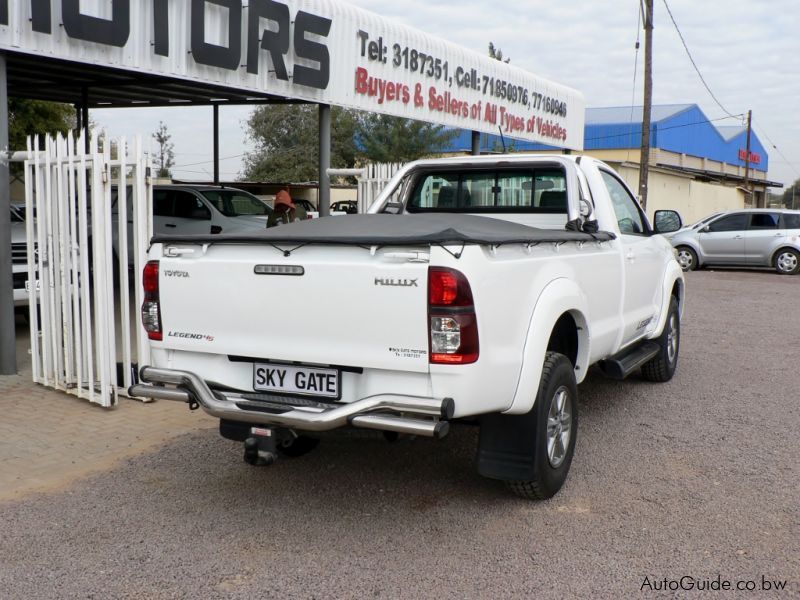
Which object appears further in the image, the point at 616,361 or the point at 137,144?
the point at 137,144

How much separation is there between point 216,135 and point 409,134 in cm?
1957

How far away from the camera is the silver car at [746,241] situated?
813 inches

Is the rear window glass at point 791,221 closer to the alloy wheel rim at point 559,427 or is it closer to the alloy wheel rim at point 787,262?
the alloy wheel rim at point 787,262

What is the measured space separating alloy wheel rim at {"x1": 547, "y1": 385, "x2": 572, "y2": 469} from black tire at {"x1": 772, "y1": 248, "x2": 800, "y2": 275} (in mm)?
18034

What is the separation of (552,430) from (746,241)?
1841cm

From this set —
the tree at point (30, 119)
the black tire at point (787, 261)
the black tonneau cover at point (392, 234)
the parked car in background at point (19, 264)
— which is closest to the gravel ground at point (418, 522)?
the black tonneau cover at point (392, 234)

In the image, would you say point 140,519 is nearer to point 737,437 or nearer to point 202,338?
point 202,338

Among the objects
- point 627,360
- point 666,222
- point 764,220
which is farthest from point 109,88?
point 764,220

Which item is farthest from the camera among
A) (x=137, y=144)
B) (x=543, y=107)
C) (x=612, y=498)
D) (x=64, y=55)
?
(x=543, y=107)

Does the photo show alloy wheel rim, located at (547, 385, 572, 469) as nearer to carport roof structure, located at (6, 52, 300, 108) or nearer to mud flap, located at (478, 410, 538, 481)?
mud flap, located at (478, 410, 538, 481)

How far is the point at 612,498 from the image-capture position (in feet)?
15.3

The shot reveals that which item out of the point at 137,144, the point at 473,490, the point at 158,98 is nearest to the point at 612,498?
the point at 473,490

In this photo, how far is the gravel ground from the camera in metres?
3.67

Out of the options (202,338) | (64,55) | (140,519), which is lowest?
(140,519)
